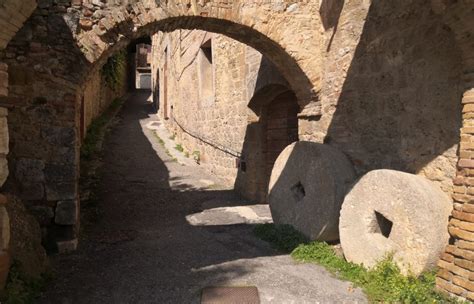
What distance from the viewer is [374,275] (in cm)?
338

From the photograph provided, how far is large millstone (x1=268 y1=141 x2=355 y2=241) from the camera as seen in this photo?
4320 mm

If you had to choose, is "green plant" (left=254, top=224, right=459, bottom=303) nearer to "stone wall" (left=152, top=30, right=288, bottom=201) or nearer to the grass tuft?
the grass tuft

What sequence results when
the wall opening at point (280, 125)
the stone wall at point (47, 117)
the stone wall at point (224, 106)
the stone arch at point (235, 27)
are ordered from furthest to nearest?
the stone wall at point (224, 106), the wall opening at point (280, 125), the stone arch at point (235, 27), the stone wall at point (47, 117)

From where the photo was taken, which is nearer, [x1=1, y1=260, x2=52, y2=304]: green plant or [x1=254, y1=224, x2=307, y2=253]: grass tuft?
[x1=1, y1=260, x2=52, y2=304]: green plant

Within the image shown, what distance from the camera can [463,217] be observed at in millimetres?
2852

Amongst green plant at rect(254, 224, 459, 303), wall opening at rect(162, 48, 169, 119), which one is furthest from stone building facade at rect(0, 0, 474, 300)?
wall opening at rect(162, 48, 169, 119)

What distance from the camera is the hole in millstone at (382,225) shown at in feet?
12.1

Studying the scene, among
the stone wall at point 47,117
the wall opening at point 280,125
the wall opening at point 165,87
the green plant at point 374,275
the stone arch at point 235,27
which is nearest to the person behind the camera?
the green plant at point 374,275

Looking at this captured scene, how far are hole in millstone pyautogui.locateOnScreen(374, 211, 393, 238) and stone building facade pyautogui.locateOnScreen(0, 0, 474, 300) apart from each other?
618 millimetres

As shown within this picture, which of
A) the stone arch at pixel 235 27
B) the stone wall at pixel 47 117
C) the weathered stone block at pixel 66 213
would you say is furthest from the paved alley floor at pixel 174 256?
the stone arch at pixel 235 27

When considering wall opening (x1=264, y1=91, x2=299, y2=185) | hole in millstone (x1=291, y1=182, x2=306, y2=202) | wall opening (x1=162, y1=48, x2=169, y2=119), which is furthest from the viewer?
wall opening (x1=162, y1=48, x2=169, y2=119)

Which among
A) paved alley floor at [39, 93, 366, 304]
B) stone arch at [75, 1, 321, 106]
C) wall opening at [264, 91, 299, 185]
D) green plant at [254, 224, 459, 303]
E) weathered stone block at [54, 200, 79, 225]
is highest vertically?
stone arch at [75, 1, 321, 106]

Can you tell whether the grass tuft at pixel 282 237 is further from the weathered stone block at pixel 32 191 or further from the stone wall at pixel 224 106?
the weathered stone block at pixel 32 191

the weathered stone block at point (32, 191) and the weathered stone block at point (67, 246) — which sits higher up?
the weathered stone block at point (32, 191)
